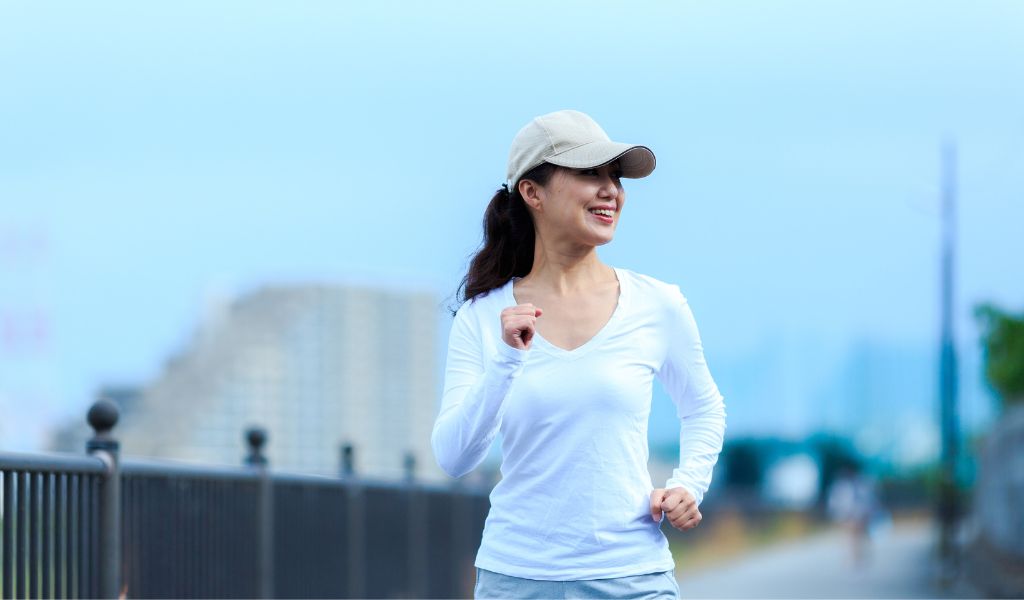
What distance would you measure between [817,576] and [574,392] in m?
25.0

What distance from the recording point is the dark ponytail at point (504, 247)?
3.94m

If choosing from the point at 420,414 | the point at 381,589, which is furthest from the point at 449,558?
the point at 420,414

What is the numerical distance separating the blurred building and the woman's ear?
162 metres

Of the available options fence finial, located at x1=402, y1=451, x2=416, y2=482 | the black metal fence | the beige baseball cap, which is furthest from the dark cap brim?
fence finial, located at x1=402, y1=451, x2=416, y2=482

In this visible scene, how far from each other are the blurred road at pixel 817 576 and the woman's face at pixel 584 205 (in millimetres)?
18360

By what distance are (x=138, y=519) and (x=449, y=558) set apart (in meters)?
8.34

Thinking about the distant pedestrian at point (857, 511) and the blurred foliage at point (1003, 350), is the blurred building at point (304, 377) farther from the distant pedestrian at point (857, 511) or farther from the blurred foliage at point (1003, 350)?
the distant pedestrian at point (857, 511)

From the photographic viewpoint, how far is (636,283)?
150 inches

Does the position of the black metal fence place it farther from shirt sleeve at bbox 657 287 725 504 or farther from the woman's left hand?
the woman's left hand

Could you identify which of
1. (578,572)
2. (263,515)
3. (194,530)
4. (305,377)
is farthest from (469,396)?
(305,377)

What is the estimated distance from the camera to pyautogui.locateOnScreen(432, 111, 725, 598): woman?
11.7 ft

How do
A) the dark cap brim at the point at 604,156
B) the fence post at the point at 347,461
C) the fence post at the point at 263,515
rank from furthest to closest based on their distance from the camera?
the fence post at the point at 347,461 → the fence post at the point at 263,515 → the dark cap brim at the point at 604,156

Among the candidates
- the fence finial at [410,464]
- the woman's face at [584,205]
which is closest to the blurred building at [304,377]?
the fence finial at [410,464]

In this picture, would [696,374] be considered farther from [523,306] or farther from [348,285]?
[348,285]
